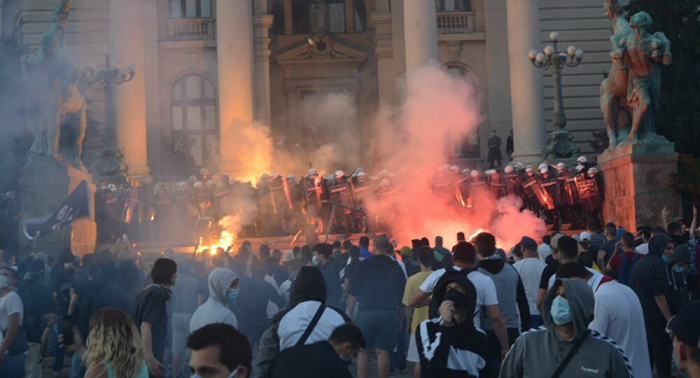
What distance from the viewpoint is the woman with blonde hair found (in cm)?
504

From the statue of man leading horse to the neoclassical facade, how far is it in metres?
9.64

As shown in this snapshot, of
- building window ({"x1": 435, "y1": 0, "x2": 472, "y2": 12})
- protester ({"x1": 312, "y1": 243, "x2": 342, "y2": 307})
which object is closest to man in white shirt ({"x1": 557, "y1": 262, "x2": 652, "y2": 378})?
protester ({"x1": 312, "y1": 243, "x2": 342, "y2": 307})

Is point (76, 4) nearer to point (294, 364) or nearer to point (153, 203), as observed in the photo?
point (153, 203)

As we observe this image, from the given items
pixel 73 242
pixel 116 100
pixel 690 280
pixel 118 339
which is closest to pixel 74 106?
pixel 73 242

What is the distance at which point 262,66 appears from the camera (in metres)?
33.8

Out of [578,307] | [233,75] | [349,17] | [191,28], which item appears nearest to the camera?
[578,307]

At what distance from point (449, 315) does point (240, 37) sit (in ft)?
80.4

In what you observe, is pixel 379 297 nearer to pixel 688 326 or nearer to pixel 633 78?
pixel 688 326

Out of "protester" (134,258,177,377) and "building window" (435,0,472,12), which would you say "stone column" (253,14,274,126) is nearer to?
"building window" (435,0,472,12)

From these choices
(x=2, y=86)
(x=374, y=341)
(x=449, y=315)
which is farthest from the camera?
(x=2, y=86)

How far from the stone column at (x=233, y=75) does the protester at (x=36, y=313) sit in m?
17.0

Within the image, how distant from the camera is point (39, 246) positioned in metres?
20.4

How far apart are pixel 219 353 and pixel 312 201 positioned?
20519mm

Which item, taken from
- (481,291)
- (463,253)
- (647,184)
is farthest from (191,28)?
(481,291)
